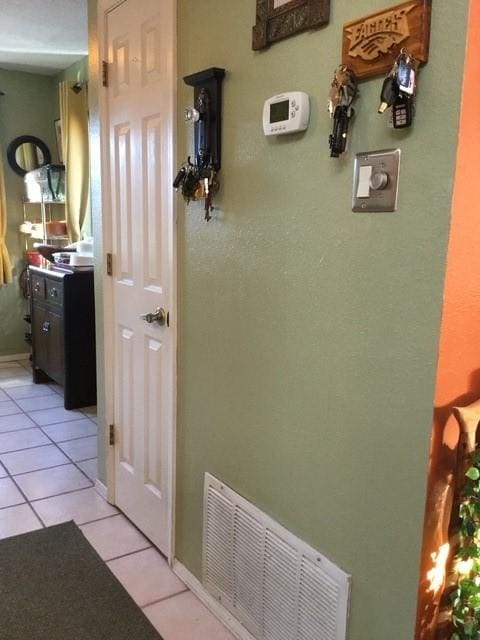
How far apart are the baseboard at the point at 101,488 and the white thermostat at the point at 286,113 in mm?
1906

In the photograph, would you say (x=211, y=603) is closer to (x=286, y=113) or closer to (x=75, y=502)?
(x=75, y=502)

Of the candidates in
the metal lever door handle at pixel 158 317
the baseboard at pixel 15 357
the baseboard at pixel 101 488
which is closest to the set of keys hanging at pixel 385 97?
the metal lever door handle at pixel 158 317

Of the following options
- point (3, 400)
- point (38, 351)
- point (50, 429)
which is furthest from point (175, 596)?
point (38, 351)

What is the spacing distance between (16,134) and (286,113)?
4218mm

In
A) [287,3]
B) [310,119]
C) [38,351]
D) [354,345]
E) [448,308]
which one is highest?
[287,3]

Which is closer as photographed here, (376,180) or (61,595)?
(376,180)

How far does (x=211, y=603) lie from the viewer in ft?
6.15

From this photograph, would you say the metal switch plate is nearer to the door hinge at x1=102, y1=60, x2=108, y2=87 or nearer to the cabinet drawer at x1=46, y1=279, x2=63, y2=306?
the door hinge at x1=102, y1=60, x2=108, y2=87

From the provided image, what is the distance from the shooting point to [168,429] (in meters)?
2.07

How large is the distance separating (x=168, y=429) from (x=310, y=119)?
4.05 ft

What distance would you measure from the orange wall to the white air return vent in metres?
0.26

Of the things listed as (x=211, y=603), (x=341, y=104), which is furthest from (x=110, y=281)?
(x=341, y=104)

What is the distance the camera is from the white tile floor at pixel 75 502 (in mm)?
1884

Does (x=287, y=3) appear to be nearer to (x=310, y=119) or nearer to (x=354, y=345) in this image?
(x=310, y=119)
